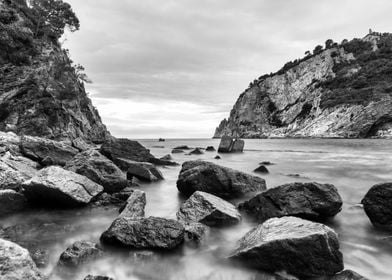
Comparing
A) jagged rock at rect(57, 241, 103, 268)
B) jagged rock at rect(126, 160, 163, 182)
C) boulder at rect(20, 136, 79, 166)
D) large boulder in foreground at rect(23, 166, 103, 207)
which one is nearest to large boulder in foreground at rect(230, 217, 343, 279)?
jagged rock at rect(57, 241, 103, 268)

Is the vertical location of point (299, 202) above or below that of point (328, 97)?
below

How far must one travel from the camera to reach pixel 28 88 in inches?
1246

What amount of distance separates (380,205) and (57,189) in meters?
8.36

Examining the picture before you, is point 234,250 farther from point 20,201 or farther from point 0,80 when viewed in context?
point 0,80

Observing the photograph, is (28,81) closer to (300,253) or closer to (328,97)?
(300,253)

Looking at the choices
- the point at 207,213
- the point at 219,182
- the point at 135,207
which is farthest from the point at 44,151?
the point at 207,213

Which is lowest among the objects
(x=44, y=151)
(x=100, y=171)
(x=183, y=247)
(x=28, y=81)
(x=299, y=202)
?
(x=183, y=247)

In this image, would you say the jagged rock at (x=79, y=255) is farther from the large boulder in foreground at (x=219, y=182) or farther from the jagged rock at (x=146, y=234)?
the large boulder in foreground at (x=219, y=182)

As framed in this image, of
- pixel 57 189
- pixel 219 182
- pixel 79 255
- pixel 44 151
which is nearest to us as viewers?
pixel 79 255

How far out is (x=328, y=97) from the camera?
104125 millimetres

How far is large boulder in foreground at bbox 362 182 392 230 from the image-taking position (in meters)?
7.02

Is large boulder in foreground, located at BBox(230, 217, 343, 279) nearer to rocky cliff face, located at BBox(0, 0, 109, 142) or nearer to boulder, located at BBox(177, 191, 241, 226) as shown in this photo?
boulder, located at BBox(177, 191, 241, 226)

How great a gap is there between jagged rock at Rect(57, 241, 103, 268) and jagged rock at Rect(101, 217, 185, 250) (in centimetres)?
44

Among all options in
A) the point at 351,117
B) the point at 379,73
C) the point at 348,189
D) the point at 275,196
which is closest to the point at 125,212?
the point at 275,196
